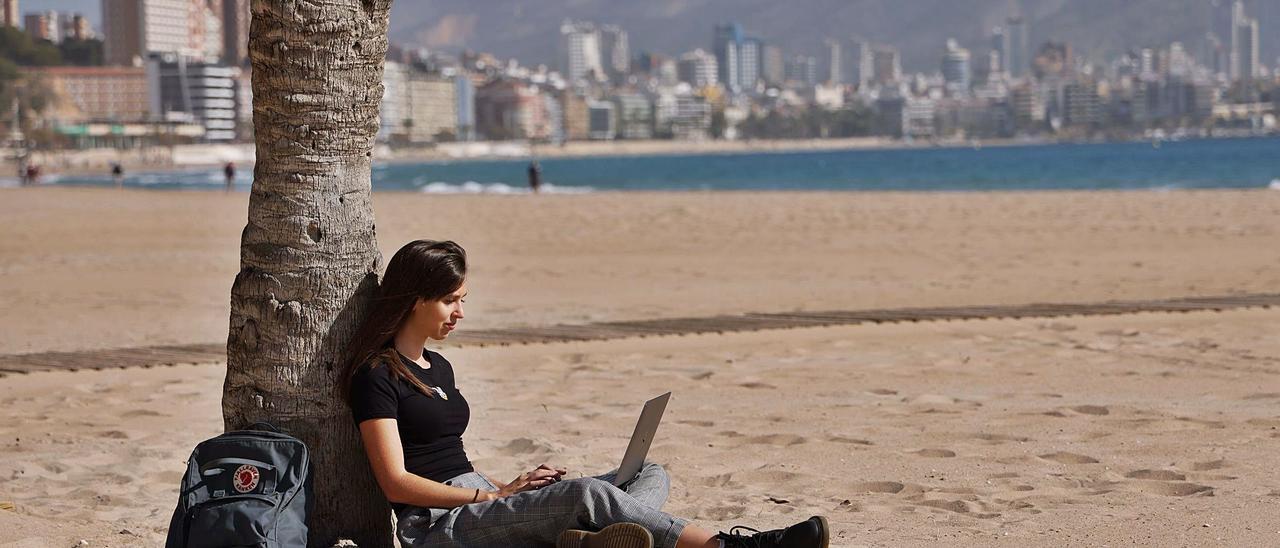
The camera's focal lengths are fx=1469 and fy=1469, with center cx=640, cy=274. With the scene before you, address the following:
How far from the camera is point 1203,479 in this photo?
4910mm

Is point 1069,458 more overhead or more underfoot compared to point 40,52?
more underfoot

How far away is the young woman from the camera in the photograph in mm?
3643

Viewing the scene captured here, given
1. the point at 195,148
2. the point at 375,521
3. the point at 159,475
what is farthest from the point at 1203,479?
the point at 195,148

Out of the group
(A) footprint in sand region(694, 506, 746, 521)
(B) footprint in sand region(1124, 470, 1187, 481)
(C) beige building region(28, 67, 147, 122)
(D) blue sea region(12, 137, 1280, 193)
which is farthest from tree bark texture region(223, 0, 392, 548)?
(C) beige building region(28, 67, 147, 122)

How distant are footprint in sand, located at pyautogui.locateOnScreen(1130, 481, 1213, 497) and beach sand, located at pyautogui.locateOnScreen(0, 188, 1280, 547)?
19mm

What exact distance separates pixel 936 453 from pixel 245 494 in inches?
111

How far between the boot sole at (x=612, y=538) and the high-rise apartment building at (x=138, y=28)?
198m

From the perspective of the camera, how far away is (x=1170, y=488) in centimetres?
481

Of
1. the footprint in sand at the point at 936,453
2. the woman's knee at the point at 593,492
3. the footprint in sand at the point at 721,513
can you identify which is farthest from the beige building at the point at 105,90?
the woman's knee at the point at 593,492

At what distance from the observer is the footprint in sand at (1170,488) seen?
4.73m

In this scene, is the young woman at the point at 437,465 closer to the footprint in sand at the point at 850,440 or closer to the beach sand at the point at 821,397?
the beach sand at the point at 821,397

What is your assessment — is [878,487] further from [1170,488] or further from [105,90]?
[105,90]

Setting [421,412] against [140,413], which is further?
[140,413]

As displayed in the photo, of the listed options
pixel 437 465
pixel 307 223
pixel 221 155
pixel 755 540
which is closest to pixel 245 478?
pixel 437 465
